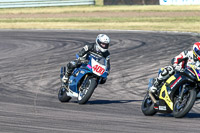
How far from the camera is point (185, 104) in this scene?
8195 millimetres

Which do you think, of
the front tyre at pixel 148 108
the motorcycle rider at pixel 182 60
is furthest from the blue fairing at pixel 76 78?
the motorcycle rider at pixel 182 60

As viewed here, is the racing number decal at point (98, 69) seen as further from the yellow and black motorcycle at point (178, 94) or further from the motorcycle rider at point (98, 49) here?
the yellow and black motorcycle at point (178, 94)

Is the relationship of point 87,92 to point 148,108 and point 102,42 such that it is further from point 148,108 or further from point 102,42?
point 148,108

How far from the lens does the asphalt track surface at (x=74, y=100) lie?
25.2 feet

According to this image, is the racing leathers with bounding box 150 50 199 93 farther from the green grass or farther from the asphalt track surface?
the green grass

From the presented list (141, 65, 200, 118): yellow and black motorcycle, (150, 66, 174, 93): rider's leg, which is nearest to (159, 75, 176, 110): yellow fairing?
(141, 65, 200, 118): yellow and black motorcycle

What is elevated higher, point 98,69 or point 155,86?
point 155,86

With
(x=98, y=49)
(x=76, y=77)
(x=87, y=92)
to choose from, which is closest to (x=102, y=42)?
(x=98, y=49)

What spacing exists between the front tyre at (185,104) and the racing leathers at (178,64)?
591mm

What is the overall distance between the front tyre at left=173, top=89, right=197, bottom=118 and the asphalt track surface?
0.47 feet

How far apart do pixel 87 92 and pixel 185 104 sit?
299cm

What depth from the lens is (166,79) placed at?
29.7 feet

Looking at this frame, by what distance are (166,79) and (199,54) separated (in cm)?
87

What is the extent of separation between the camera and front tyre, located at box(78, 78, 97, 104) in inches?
419
